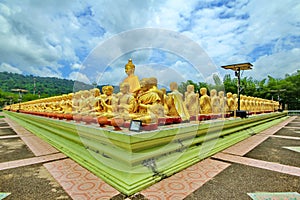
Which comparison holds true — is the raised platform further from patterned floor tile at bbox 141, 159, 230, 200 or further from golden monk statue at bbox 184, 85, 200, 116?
golden monk statue at bbox 184, 85, 200, 116

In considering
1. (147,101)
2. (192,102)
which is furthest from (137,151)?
(192,102)

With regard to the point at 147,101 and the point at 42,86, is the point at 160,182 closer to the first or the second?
the point at 147,101

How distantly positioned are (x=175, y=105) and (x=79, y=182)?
2218 millimetres

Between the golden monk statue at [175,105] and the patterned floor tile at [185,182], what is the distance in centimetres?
100

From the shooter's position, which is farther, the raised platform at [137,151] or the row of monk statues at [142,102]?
the row of monk statues at [142,102]

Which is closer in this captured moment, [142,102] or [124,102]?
[142,102]

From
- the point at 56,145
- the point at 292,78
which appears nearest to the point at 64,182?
the point at 56,145

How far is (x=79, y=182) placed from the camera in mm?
2289

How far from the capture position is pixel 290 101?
26953 mm

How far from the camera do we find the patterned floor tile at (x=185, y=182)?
1.98 m

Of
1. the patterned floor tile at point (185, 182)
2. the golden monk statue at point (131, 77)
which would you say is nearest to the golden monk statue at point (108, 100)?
the golden monk statue at point (131, 77)

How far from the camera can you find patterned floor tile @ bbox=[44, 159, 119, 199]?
6.47 ft

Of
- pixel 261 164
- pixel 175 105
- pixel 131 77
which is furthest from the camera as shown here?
pixel 131 77

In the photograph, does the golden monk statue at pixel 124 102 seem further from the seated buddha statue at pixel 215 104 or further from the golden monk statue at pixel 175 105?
the seated buddha statue at pixel 215 104
